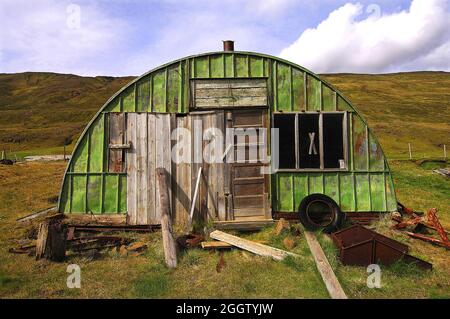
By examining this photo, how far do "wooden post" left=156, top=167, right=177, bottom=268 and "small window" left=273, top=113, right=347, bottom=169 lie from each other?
3.37 m

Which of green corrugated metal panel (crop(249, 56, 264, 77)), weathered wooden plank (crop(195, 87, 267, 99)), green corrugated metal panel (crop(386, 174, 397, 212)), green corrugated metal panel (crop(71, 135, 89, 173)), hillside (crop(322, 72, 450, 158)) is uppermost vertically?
hillside (crop(322, 72, 450, 158))

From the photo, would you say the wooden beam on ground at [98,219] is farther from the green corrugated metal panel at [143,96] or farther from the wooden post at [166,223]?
the green corrugated metal panel at [143,96]

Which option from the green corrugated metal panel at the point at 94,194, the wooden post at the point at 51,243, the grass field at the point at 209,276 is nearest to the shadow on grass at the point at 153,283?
the grass field at the point at 209,276

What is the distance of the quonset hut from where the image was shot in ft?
31.1

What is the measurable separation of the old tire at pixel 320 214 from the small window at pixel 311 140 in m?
1.02

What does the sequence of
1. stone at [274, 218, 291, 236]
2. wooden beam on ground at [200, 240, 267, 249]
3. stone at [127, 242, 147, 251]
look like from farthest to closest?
stone at [274, 218, 291, 236], stone at [127, 242, 147, 251], wooden beam on ground at [200, 240, 267, 249]

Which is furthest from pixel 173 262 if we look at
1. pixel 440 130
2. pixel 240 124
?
pixel 440 130

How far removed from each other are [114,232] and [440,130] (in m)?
55.4

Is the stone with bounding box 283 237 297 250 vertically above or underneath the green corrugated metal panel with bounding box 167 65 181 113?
underneath


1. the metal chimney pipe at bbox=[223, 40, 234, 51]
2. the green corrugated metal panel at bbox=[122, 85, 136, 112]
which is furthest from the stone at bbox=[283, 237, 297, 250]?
the metal chimney pipe at bbox=[223, 40, 234, 51]

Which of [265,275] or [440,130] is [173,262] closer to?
[265,275]

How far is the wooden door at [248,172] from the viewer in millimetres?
9523

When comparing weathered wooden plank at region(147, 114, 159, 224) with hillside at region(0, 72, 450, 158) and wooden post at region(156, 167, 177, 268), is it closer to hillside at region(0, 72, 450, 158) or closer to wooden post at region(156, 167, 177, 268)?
wooden post at region(156, 167, 177, 268)

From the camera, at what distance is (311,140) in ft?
31.9
